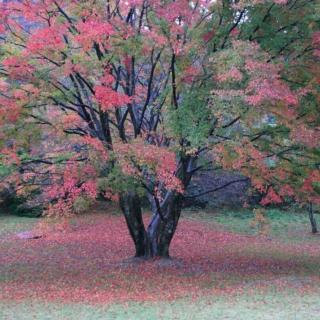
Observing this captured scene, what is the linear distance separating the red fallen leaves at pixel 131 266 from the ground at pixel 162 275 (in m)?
0.02

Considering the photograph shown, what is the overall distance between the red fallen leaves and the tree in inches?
75.6

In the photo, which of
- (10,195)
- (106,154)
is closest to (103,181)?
(106,154)

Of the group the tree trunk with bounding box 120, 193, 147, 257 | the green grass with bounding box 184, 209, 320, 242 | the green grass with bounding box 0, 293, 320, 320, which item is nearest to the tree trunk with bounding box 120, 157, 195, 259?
the tree trunk with bounding box 120, 193, 147, 257

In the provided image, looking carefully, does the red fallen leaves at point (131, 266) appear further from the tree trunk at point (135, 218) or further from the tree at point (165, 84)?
the tree at point (165, 84)

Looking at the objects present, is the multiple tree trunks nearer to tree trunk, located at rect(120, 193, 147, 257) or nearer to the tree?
tree trunk, located at rect(120, 193, 147, 257)

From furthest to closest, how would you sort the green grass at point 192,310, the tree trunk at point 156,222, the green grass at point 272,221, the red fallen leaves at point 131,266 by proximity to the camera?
the green grass at point 272,221 < the tree trunk at point 156,222 < the red fallen leaves at point 131,266 < the green grass at point 192,310

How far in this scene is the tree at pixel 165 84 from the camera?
36.4 ft

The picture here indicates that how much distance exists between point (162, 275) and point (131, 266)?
1.44 metres

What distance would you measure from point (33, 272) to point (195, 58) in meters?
6.70

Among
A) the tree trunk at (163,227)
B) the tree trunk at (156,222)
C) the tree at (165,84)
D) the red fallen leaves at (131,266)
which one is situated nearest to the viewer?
the tree at (165,84)

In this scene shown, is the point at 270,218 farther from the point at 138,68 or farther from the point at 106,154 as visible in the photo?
the point at 106,154

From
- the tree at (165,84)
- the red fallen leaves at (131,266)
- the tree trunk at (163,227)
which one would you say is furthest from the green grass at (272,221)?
the tree at (165,84)

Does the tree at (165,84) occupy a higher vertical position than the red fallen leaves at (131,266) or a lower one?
higher

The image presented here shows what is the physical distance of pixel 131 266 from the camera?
1466 cm
